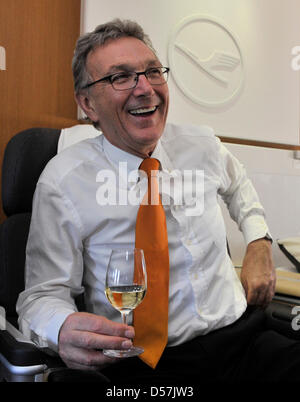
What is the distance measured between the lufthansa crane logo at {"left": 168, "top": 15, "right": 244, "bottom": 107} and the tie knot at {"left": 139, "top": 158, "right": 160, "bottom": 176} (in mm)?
960

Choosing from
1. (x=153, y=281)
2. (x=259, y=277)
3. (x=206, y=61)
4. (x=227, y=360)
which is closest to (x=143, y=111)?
(x=153, y=281)

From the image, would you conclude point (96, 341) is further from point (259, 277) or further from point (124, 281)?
point (259, 277)

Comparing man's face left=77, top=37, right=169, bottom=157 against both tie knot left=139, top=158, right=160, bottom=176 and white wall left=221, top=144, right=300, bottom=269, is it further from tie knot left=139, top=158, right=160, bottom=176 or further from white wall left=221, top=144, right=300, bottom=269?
white wall left=221, top=144, right=300, bottom=269

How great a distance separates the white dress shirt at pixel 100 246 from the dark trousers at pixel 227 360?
35 mm

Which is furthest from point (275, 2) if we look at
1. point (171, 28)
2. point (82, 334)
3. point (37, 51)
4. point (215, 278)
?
point (82, 334)

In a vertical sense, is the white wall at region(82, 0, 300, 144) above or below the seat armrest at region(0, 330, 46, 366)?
above

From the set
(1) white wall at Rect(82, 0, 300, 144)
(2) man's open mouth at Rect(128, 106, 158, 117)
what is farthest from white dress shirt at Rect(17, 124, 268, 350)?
(1) white wall at Rect(82, 0, 300, 144)

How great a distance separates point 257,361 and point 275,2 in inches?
77.5

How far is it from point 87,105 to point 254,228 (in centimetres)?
65

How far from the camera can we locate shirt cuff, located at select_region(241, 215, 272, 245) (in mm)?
1405

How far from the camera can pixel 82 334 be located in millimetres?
886

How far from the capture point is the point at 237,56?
228 centimetres

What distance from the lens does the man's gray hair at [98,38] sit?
4.20 feet

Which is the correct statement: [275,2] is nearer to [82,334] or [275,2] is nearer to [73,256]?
[73,256]
